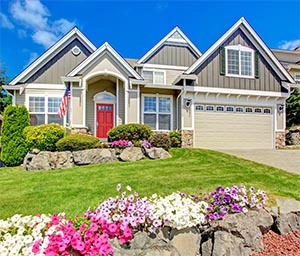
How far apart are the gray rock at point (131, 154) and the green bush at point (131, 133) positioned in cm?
114

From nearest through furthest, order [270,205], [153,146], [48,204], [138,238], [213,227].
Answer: [138,238] → [213,227] → [270,205] → [48,204] → [153,146]

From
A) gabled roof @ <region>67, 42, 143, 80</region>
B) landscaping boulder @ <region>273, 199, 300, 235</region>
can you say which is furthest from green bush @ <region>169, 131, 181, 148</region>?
landscaping boulder @ <region>273, 199, 300, 235</region>

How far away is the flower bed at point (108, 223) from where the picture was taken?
308cm

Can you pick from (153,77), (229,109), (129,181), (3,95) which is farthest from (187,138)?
(3,95)

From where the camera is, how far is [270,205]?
4.86 meters

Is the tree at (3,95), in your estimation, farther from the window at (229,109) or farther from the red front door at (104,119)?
the window at (229,109)

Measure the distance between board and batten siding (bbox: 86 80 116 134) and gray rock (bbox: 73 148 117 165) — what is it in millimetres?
4260

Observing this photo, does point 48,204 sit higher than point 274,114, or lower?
lower

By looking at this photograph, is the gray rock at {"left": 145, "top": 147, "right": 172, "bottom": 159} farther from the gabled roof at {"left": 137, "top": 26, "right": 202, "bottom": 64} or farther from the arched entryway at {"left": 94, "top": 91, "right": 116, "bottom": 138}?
the gabled roof at {"left": 137, "top": 26, "right": 202, "bottom": 64}

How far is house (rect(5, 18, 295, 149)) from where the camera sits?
561 inches

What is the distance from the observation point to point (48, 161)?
1062 cm

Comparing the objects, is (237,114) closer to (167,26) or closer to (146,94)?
(146,94)

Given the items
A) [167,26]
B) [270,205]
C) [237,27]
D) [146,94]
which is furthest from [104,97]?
[270,205]

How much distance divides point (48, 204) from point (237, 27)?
13907mm
